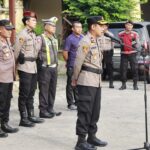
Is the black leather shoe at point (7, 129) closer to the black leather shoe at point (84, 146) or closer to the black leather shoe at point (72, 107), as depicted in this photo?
the black leather shoe at point (84, 146)

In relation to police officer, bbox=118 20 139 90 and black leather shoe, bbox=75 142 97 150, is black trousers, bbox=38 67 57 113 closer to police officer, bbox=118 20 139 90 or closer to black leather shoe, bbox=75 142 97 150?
black leather shoe, bbox=75 142 97 150

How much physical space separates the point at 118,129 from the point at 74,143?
121 centimetres

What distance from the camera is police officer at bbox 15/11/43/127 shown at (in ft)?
30.2

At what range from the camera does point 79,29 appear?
1067 cm

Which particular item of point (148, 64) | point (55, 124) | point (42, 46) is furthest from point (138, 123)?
point (148, 64)

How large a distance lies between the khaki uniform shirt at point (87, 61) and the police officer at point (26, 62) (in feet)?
5.50

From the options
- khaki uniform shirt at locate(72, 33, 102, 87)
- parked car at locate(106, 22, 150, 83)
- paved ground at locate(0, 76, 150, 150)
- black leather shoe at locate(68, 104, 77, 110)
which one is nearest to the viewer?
khaki uniform shirt at locate(72, 33, 102, 87)

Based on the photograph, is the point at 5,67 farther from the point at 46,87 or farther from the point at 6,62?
the point at 46,87

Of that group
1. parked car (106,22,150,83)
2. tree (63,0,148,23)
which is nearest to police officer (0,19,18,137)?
parked car (106,22,150,83)

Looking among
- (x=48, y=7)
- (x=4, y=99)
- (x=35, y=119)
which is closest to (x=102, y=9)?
(x=48, y=7)

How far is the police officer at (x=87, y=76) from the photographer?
7.71 meters

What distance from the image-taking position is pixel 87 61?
25.5 feet

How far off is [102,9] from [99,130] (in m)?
9.25

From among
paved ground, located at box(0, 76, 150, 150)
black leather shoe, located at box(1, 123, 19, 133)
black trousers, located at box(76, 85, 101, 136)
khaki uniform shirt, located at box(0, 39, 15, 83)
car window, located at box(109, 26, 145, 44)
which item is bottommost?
paved ground, located at box(0, 76, 150, 150)
